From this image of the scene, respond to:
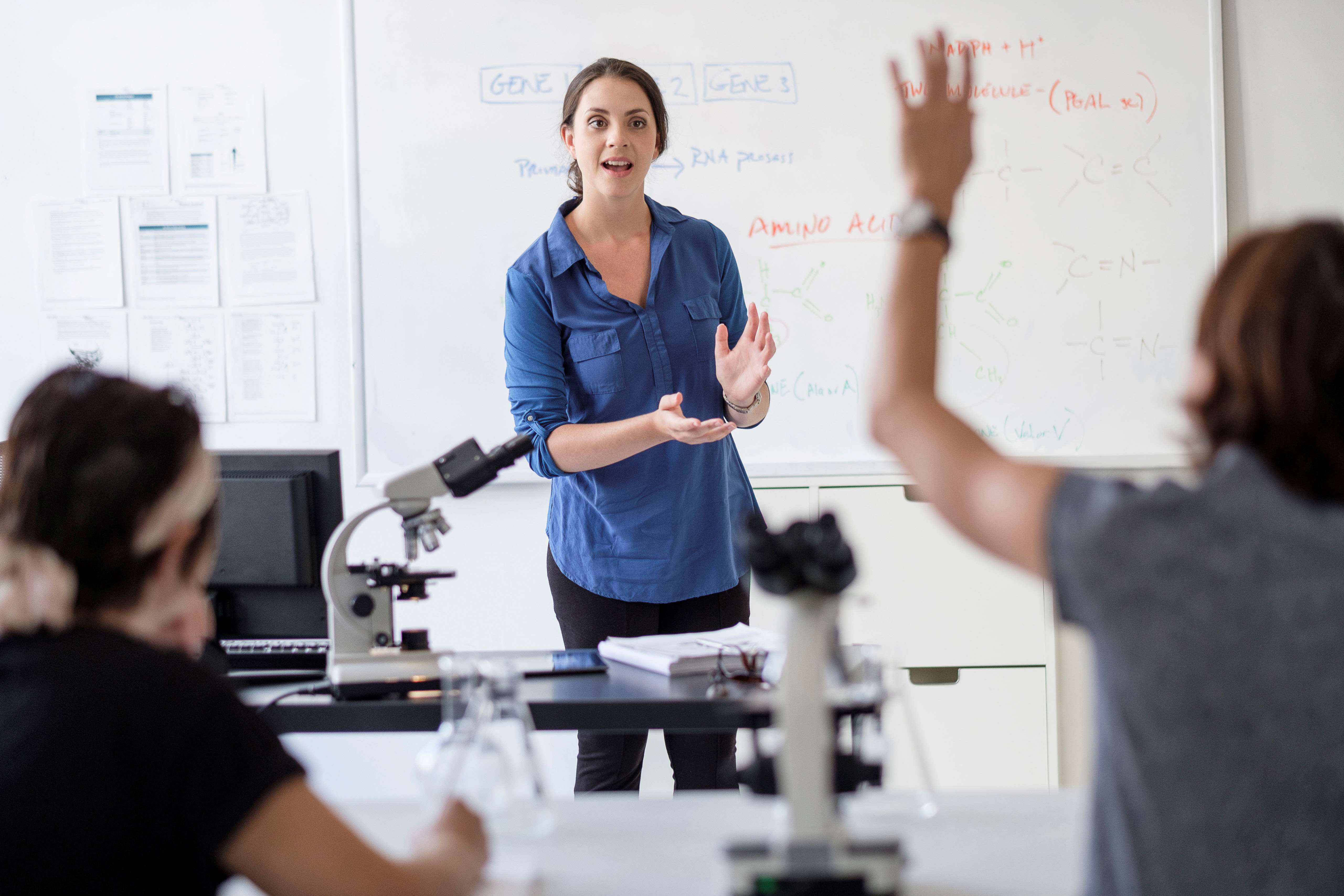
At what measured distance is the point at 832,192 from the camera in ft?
10.1

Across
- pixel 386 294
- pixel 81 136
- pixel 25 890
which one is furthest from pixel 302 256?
pixel 25 890

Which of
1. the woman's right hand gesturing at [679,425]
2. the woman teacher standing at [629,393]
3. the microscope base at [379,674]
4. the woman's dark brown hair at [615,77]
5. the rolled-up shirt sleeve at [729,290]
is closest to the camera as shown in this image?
the microscope base at [379,674]

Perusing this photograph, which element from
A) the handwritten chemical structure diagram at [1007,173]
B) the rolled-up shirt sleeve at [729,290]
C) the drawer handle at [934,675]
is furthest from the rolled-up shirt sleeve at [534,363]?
the handwritten chemical structure diagram at [1007,173]

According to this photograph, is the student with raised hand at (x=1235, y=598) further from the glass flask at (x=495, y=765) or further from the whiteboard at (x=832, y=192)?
the whiteboard at (x=832, y=192)

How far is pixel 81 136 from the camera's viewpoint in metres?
3.19

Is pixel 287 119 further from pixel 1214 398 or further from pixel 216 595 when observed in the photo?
pixel 1214 398

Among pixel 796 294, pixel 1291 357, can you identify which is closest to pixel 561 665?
pixel 1291 357

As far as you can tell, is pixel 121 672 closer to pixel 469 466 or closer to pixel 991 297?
pixel 469 466

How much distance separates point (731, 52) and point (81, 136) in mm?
1860

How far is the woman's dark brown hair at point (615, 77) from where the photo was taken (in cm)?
224

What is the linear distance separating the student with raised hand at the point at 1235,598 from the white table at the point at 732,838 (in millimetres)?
237

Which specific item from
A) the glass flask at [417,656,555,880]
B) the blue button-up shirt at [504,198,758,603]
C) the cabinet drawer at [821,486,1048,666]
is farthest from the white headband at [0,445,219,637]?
the cabinet drawer at [821,486,1048,666]

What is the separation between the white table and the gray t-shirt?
0.78 feet

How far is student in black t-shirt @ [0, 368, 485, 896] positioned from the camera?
81cm
